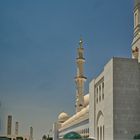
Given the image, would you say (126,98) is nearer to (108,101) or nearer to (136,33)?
(108,101)

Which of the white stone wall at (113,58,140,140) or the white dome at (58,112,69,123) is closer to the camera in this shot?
the white stone wall at (113,58,140,140)

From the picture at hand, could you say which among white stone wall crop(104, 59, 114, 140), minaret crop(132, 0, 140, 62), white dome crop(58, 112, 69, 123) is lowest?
white stone wall crop(104, 59, 114, 140)

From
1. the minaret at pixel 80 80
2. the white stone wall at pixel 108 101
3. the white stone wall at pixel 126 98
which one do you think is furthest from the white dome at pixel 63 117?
the white stone wall at pixel 126 98

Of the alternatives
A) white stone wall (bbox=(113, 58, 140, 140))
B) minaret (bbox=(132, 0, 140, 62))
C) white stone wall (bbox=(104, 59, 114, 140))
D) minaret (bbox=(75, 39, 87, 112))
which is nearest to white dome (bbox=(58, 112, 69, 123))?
minaret (bbox=(75, 39, 87, 112))

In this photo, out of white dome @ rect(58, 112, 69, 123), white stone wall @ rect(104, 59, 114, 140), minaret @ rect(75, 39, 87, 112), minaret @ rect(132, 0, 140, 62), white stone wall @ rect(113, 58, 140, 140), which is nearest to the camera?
white stone wall @ rect(113, 58, 140, 140)

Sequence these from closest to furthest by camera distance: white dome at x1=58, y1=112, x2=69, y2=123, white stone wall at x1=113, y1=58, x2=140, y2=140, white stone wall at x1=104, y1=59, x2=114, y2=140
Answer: white stone wall at x1=113, y1=58, x2=140, y2=140 → white stone wall at x1=104, y1=59, x2=114, y2=140 → white dome at x1=58, y1=112, x2=69, y2=123

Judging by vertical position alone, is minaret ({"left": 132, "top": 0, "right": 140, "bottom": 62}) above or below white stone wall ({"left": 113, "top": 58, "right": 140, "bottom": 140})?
above

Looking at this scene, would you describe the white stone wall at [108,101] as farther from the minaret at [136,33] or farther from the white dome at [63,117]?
the white dome at [63,117]

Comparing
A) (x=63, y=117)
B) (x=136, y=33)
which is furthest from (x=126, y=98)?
(x=63, y=117)

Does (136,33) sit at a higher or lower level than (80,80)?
lower

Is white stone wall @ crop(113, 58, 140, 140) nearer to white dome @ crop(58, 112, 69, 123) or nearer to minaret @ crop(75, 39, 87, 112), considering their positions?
minaret @ crop(75, 39, 87, 112)

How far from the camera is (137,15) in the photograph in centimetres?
3331

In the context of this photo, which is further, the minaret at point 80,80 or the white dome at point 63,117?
the white dome at point 63,117

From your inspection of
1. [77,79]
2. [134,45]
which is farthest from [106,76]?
[77,79]
